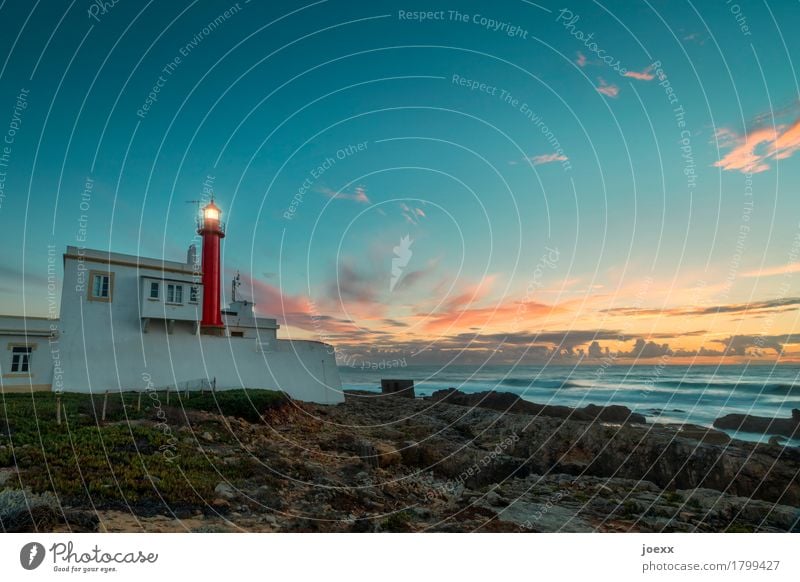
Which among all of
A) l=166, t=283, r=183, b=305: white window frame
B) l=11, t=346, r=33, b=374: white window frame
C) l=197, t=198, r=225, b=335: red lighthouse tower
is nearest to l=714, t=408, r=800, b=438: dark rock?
l=197, t=198, r=225, b=335: red lighthouse tower

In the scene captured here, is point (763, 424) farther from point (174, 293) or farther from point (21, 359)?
point (21, 359)

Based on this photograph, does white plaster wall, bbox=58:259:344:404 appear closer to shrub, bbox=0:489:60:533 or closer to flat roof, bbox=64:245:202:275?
flat roof, bbox=64:245:202:275

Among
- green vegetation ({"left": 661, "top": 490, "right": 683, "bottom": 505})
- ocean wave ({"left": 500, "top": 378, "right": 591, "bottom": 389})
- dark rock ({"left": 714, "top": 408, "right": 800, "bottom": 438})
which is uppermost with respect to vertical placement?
green vegetation ({"left": 661, "top": 490, "right": 683, "bottom": 505})

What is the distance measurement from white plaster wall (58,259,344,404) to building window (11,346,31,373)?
131cm

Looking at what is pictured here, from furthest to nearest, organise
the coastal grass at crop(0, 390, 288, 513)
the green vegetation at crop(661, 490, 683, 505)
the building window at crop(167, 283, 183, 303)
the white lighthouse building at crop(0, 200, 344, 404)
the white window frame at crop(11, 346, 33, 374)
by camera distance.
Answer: the building window at crop(167, 283, 183, 303), the white lighthouse building at crop(0, 200, 344, 404), the white window frame at crop(11, 346, 33, 374), the green vegetation at crop(661, 490, 683, 505), the coastal grass at crop(0, 390, 288, 513)

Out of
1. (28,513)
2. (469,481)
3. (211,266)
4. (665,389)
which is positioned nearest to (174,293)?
(211,266)

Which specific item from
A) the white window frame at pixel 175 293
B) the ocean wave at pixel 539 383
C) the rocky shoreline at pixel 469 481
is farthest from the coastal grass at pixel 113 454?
the ocean wave at pixel 539 383

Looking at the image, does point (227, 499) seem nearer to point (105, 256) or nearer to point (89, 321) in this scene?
point (89, 321)

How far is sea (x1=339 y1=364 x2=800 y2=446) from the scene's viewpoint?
35.5 metres

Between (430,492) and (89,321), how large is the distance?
54.1 feet

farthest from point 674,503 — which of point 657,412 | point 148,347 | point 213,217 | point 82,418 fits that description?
point 657,412

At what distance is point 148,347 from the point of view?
18938mm

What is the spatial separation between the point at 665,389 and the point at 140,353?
168 feet

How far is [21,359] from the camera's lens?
56.9 ft
